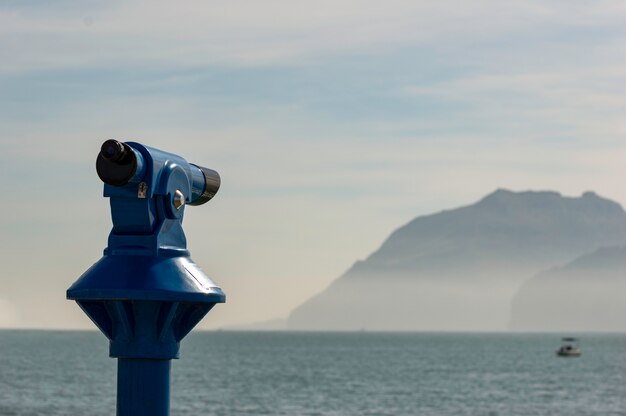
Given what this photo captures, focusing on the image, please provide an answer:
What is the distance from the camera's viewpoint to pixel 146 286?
7.43 meters

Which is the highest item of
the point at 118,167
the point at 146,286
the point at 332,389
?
the point at 118,167

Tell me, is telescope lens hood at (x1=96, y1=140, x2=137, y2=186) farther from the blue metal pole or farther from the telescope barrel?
the blue metal pole

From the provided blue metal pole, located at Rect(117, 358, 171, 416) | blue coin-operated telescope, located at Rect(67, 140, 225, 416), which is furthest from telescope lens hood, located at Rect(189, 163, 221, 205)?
blue metal pole, located at Rect(117, 358, 171, 416)

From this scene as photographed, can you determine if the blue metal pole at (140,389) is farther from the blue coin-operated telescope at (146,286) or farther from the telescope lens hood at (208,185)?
the telescope lens hood at (208,185)

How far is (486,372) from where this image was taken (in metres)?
141

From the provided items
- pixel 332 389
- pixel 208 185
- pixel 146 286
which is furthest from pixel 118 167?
pixel 332 389

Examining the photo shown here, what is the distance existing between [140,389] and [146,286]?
0.67m

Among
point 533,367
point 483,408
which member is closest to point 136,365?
point 483,408

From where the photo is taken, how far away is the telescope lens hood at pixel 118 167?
7.23 m

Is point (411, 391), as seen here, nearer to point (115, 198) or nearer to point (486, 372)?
point (486, 372)

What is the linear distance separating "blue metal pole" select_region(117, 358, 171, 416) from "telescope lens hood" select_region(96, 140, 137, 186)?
114 cm

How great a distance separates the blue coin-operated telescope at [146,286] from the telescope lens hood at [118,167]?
7 centimetres

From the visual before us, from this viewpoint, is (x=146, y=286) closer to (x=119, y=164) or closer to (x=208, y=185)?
(x=119, y=164)

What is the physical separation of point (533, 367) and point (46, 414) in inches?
3789
